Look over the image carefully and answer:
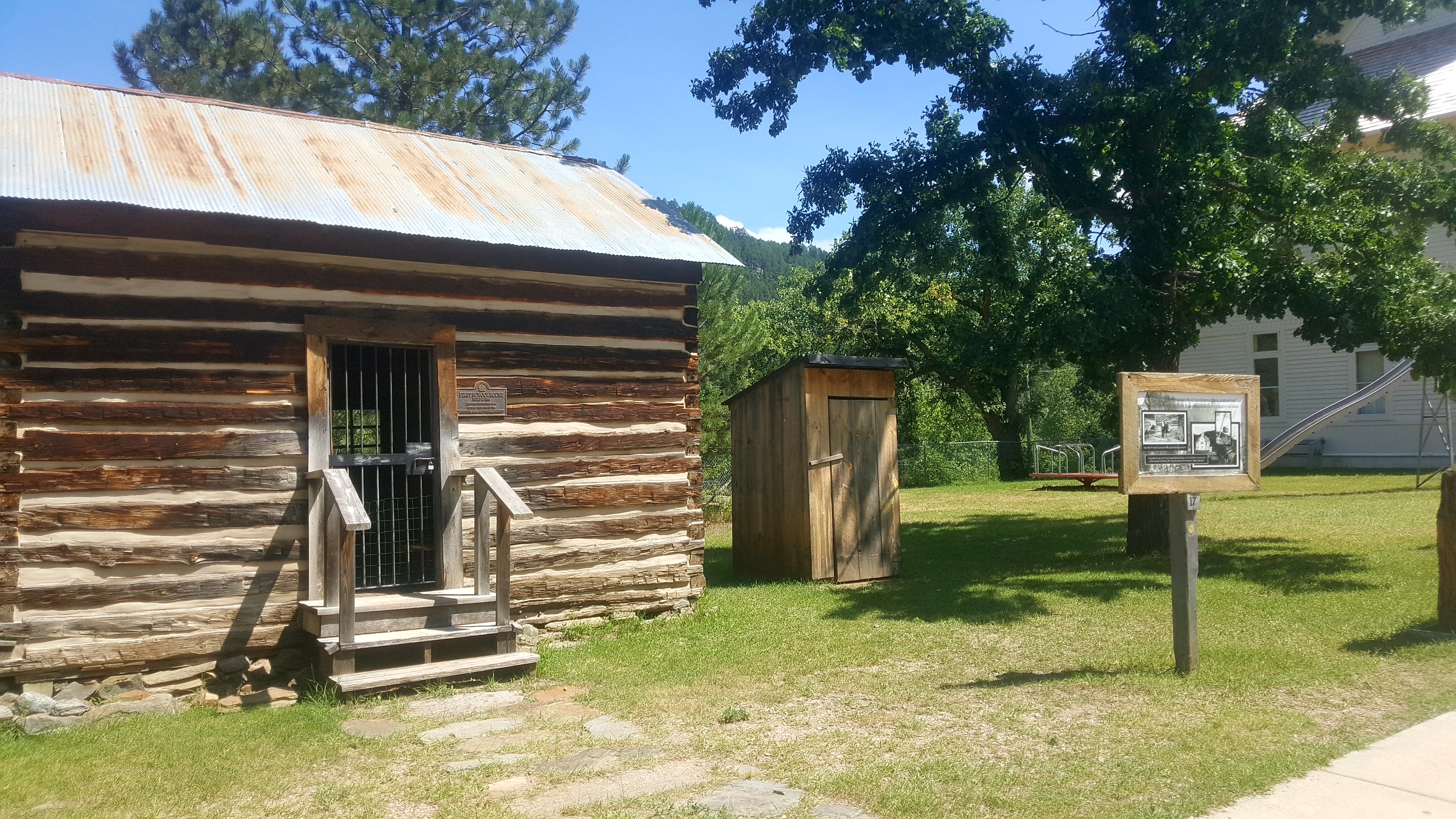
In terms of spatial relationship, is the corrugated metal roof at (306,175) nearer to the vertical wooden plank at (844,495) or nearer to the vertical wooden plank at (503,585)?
the vertical wooden plank at (503,585)

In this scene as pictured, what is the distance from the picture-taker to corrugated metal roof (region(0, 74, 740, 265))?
7207mm

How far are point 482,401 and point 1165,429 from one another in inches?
200

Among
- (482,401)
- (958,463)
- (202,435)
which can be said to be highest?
(482,401)

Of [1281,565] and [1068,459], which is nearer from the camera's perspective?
[1281,565]

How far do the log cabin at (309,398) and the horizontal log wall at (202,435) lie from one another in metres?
0.02

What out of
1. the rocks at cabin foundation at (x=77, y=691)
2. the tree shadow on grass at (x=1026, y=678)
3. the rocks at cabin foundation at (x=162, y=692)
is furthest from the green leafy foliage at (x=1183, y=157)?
the rocks at cabin foundation at (x=77, y=691)

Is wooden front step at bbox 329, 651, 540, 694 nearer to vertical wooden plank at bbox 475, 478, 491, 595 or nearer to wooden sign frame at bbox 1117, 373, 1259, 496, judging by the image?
vertical wooden plank at bbox 475, 478, 491, 595

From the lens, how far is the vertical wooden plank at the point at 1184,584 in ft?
22.6

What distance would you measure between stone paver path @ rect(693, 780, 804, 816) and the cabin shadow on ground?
4.56 m

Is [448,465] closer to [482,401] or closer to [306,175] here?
[482,401]

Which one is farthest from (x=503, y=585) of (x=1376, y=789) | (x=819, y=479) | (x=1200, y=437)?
(x=1376, y=789)

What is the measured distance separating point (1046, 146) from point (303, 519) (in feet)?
29.6

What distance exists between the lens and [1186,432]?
6941mm

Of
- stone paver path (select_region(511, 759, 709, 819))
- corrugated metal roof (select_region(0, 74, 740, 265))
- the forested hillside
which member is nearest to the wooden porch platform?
corrugated metal roof (select_region(0, 74, 740, 265))
